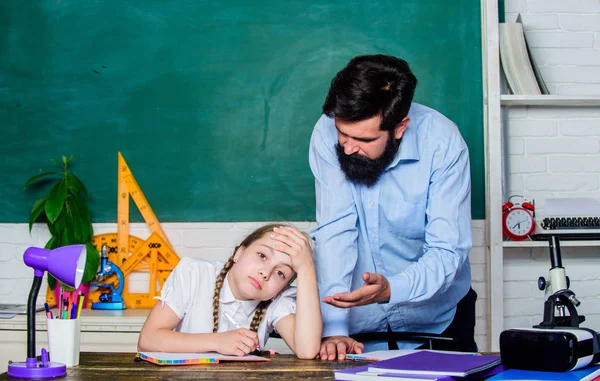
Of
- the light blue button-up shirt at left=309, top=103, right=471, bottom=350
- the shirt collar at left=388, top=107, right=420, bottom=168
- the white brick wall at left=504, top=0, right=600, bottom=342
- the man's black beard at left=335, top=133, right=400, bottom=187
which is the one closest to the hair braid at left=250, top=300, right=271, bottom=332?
the light blue button-up shirt at left=309, top=103, right=471, bottom=350

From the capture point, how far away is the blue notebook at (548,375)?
3.76ft

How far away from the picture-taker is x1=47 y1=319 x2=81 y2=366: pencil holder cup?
143 cm

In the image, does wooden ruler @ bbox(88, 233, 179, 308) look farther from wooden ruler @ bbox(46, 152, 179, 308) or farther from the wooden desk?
the wooden desk

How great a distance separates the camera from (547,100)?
2.90m

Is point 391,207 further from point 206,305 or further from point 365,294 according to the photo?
point 206,305

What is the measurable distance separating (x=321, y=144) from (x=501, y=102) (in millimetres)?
1158

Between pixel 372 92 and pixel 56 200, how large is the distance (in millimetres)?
1573

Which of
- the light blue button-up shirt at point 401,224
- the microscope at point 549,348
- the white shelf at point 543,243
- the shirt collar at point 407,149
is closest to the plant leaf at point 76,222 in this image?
the light blue button-up shirt at point 401,224

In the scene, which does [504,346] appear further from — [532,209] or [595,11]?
[595,11]

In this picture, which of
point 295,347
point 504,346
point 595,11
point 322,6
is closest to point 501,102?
point 595,11

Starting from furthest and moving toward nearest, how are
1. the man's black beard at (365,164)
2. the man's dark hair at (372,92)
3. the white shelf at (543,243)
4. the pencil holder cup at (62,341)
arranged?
the white shelf at (543,243)
the man's black beard at (365,164)
the man's dark hair at (372,92)
the pencil holder cup at (62,341)

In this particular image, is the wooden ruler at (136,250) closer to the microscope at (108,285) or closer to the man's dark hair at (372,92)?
the microscope at (108,285)

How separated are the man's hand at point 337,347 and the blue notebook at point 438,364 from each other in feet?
0.82

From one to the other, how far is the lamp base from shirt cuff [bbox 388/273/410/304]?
78 centimetres
